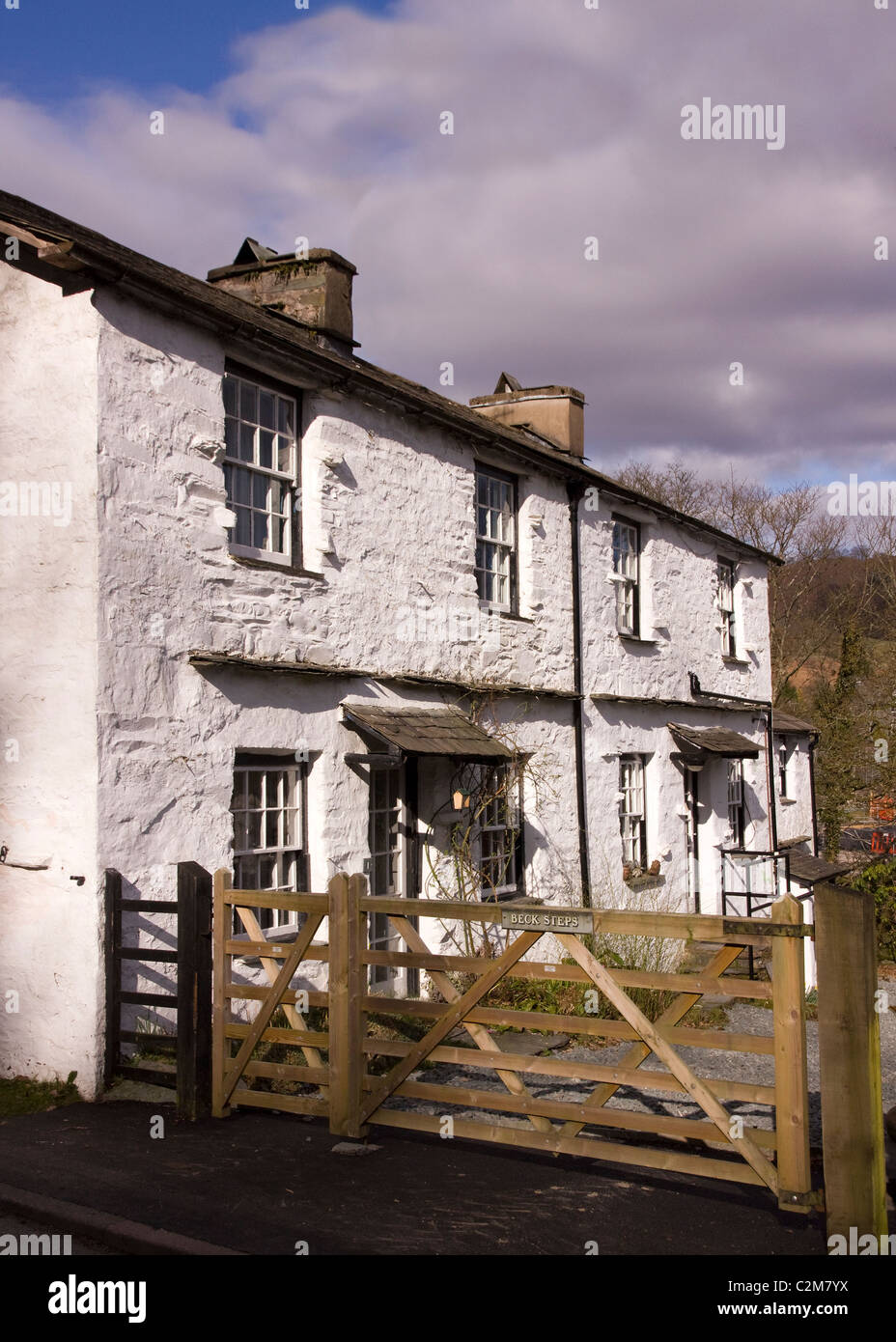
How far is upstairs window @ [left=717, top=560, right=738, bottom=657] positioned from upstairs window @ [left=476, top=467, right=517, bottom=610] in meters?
6.37

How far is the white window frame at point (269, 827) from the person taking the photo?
29.7 feet

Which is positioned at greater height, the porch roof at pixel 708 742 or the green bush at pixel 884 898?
the porch roof at pixel 708 742

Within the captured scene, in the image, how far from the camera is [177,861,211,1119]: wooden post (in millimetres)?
6988

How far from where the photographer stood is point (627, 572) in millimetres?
15695

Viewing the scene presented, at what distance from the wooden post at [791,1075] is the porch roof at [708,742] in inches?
416

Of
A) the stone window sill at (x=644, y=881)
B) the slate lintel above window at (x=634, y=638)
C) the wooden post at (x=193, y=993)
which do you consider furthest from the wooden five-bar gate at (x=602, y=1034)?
the slate lintel above window at (x=634, y=638)

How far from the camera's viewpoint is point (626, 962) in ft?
36.7

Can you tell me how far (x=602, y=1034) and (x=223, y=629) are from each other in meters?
4.61

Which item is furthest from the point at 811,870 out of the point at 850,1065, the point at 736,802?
the point at 850,1065

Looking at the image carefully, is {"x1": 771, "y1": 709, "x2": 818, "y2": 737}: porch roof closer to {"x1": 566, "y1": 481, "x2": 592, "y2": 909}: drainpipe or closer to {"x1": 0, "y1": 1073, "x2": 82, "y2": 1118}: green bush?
{"x1": 566, "y1": 481, "x2": 592, "y2": 909}: drainpipe

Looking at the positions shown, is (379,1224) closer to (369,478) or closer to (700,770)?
(369,478)

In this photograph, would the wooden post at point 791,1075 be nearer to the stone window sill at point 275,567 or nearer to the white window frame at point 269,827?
the white window frame at point 269,827
